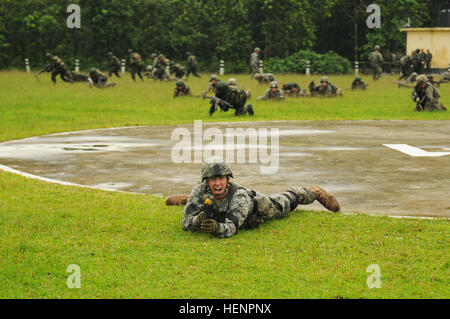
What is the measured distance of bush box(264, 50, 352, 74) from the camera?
174ft

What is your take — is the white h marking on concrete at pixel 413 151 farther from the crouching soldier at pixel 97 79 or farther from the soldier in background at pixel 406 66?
the soldier in background at pixel 406 66

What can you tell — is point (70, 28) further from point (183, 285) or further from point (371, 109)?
point (183, 285)

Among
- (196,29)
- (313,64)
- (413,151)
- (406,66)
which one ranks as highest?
(196,29)

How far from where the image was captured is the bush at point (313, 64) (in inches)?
2085

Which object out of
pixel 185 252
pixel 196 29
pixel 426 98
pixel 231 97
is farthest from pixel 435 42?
pixel 185 252

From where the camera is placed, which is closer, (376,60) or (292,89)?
(292,89)

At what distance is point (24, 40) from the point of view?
62.4 metres

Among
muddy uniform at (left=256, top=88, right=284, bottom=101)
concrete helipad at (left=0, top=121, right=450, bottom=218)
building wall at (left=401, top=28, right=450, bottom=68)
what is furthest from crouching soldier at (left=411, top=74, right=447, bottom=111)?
building wall at (left=401, top=28, right=450, bottom=68)

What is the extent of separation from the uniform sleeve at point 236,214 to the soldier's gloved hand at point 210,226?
7 centimetres

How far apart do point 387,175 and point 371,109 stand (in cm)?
1372

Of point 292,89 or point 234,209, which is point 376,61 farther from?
point 234,209

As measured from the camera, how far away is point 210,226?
8.24 metres

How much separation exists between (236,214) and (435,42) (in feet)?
144

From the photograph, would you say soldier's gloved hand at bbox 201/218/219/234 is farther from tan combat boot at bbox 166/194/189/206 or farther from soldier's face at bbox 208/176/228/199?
tan combat boot at bbox 166/194/189/206
